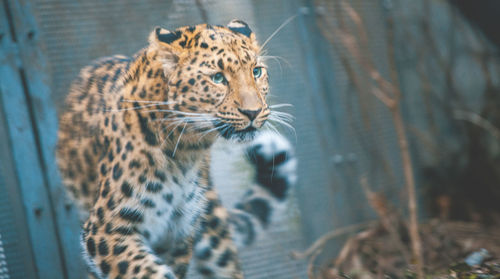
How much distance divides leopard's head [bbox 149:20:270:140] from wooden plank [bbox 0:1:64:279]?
66 centimetres

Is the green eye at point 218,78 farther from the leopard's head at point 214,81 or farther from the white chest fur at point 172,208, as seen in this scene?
the white chest fur at point 172,208

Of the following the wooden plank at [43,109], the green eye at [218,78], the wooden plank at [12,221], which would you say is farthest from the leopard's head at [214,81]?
the wooden plank at [12,221]

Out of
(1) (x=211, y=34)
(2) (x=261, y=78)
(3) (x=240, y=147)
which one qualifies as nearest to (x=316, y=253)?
(3) (x=240, y=147)

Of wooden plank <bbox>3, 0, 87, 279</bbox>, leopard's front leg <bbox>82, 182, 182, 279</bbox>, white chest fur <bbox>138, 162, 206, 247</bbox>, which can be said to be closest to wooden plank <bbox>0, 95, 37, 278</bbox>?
wooden plank <bbox>3, 0, 87, 279</bbox>

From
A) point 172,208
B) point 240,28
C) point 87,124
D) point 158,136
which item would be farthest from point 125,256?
point 240,28

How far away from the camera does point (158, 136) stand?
4.99 ft

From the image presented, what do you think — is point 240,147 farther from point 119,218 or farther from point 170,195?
point 119,218

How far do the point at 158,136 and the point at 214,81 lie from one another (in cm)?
27

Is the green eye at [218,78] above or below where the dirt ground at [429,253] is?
above

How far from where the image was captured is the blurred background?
5.81ft

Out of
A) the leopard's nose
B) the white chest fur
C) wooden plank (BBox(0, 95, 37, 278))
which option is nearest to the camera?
the leopard's nose

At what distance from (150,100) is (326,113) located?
4.42ft

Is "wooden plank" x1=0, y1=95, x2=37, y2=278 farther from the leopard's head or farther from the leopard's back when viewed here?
the leopard's head

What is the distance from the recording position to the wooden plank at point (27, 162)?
5.78 feet
